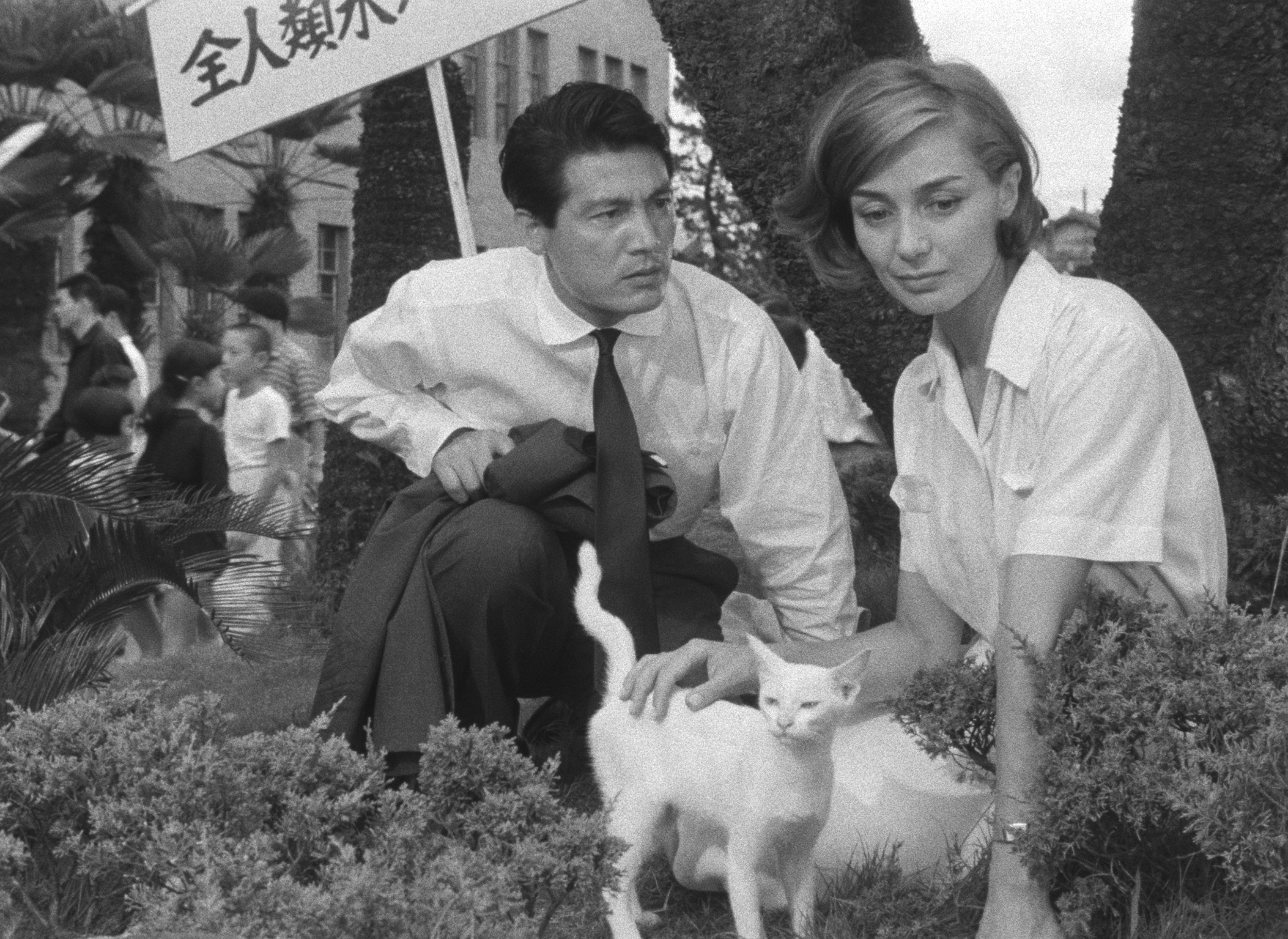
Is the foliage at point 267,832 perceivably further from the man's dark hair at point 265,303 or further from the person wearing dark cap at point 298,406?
the man's dark hair at point 265,303

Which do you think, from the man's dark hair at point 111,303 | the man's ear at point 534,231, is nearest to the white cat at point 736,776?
the man's ear at point 534,231

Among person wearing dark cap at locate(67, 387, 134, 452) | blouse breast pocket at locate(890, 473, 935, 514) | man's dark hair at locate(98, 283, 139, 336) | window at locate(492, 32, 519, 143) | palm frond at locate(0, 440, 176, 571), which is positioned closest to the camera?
blouse breast pocket at locate(890, 473, 935, 514)

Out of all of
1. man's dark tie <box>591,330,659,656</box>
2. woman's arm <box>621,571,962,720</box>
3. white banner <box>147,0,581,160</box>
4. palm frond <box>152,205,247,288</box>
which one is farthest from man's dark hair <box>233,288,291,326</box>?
woman's arm <box>621,571,962,720</box>

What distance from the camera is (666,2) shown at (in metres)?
6.02

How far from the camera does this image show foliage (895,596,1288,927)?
270cm

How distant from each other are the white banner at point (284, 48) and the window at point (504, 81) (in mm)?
28855

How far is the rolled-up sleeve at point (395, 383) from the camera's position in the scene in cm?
436

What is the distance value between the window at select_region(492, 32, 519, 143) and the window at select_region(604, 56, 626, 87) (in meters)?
3.38

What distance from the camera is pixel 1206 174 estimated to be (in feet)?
17.8

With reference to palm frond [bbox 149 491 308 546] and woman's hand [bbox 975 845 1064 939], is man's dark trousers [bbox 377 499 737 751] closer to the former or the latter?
palm frond [bbox 149 491 308 546]

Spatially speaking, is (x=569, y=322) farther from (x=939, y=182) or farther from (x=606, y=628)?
(x=939, y=182)

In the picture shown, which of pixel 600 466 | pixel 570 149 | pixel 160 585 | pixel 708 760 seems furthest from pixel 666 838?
pixel 160 585

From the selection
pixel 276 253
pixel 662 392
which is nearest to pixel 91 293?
pixel 662 392

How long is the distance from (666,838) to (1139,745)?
1.02 m
